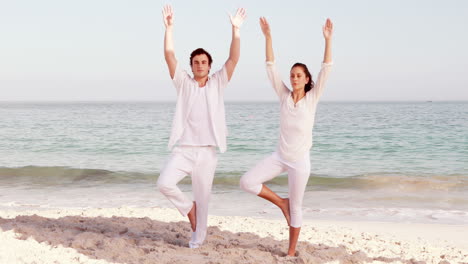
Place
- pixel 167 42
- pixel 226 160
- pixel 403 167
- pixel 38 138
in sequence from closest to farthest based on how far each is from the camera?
pixel 167 42 < pixel 403 167 < pixel 226 160 < pixel 38 138

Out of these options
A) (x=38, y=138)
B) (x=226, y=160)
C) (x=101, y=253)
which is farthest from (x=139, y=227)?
(x=38, y=138)

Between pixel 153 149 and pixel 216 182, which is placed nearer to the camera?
pixel 216 182

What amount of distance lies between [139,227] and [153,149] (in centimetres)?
1511

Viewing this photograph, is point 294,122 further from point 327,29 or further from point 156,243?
point 156,243

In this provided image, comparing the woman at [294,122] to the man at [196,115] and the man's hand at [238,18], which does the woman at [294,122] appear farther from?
the man at [196,115]

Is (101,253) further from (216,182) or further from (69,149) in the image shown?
(69,149)

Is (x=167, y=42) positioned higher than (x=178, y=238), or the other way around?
(x=167, y=42)

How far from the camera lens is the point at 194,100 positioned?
459cm

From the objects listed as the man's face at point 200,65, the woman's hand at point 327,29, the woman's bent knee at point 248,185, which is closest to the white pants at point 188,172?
the woman's bent knee at point 248,185

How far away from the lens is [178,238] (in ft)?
18.4

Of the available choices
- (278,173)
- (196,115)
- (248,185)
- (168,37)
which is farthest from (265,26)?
(248,185)

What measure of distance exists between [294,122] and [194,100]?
895mm

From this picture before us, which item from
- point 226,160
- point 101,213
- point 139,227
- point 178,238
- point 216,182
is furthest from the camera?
point 226,160

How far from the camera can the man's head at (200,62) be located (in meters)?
4.61
